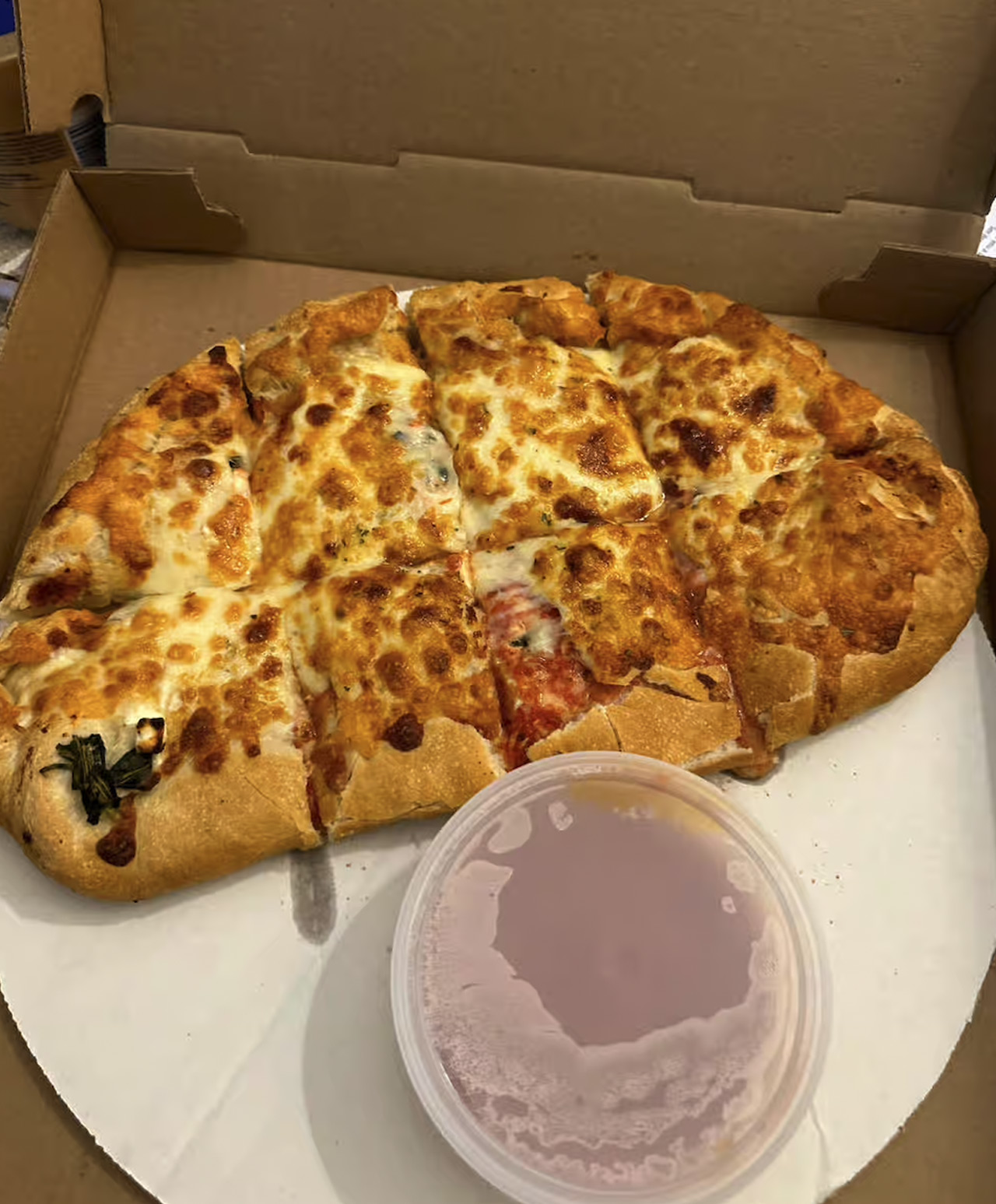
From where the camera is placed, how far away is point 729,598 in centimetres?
247

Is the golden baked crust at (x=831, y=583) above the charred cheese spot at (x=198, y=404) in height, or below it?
below

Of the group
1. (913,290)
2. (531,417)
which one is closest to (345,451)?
(531,417)

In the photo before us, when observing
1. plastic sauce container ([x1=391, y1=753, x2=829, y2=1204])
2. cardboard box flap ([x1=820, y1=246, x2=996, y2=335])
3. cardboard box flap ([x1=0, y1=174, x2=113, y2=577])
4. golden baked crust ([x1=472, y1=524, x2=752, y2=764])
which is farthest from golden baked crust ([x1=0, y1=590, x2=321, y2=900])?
cardboard box flap ([x1=820, y1=246, x2=996, y2=335])

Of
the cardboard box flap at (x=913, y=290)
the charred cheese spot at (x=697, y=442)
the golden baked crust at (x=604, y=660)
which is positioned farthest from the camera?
the cardboard box flap at (x=913, y=290)

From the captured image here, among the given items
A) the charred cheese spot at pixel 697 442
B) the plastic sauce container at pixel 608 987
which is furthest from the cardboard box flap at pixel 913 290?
the plastic sauce container at pixel 608 987

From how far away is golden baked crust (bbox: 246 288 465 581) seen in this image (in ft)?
8.28

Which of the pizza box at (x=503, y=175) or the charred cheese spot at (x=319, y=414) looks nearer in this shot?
the charred cheese spot at (x=319, y=414)

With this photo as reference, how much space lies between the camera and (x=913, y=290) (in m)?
3.19

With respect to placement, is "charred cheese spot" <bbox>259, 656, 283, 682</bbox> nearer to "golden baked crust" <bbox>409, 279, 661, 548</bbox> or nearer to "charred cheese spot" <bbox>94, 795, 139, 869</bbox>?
"charred cheese spot" <bbox>94, 795, 139, 869</bbox>

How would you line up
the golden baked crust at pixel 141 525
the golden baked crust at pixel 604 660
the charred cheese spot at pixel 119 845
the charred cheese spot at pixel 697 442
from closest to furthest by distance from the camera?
the charred cheese spot at pixel 119 845, the golden baked crust at pixel 604 660, the golden baked crust at pixel 141 525, the charred cheese spot at pixel 697 442

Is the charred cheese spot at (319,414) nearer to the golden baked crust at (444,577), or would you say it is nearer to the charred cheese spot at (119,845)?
the golden baked crust at (444,577)

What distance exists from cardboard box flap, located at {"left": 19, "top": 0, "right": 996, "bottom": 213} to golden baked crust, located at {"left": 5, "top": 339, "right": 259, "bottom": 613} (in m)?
1.22

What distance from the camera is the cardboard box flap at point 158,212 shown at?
314 centimetres

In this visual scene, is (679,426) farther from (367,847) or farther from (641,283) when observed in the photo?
(367,847)
